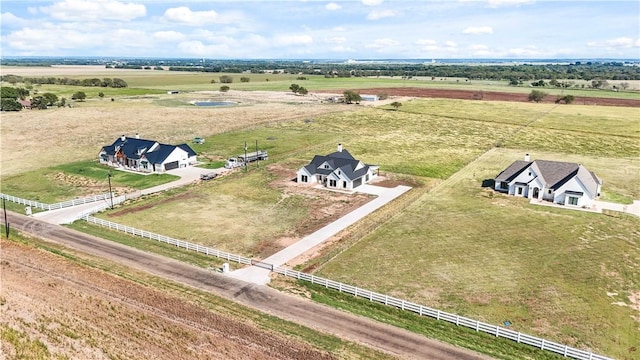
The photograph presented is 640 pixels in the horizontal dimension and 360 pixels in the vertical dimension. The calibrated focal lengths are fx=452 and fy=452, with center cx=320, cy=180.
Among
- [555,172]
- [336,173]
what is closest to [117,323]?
[336,173]

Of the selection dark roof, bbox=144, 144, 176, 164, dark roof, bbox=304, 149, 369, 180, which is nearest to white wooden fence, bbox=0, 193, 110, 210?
dark roof, bbox=144, 144, 176, 164

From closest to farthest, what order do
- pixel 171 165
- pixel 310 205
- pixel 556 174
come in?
pixel 310 205 → pixel 556 174 → pixel 171 165

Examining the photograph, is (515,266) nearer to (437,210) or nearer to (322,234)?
(437,210)

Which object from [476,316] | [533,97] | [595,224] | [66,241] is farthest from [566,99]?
[66,241]

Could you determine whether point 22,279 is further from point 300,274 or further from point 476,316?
point 476,316

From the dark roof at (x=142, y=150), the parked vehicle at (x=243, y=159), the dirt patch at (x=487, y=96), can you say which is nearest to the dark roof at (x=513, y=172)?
the parked vehicle at (x=243, y=159)

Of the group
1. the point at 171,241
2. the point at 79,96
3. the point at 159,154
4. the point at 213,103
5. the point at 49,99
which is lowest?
the point at 171,241

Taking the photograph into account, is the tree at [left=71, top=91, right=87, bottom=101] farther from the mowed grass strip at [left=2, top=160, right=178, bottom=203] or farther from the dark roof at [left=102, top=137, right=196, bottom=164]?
the dark roof at [left=102, top=137, right=196, bottom=164]
